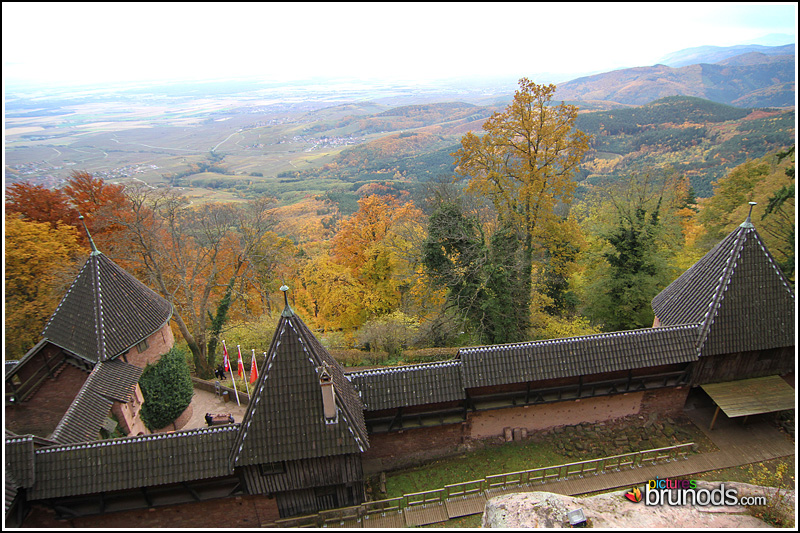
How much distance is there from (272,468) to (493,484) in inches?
292

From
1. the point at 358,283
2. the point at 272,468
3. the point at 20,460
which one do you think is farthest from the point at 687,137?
the point at 20,460

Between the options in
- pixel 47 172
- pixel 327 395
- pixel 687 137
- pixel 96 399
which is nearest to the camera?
pixel 327 395

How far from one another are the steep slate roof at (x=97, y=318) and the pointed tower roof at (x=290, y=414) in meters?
6.81

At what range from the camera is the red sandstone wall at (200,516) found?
12.1 metres

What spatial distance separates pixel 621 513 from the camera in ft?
31.7

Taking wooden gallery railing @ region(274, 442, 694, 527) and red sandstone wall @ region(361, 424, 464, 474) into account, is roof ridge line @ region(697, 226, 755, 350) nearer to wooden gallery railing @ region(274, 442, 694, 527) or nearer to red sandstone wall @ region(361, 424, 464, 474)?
wooden gallery railing @ region(274, 442, 694, 527)

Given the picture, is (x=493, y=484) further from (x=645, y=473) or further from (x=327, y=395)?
(x=327, y=395)

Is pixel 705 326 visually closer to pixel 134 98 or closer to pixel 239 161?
pixel 239 161

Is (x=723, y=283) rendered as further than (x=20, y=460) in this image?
Yes

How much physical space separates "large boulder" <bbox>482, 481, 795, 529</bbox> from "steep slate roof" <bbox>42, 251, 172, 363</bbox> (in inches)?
552

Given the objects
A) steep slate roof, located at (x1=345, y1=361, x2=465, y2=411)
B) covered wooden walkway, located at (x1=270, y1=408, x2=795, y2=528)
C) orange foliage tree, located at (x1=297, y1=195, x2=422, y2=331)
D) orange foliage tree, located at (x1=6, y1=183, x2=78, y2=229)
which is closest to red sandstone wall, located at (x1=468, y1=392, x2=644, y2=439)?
steep slate roof, located at (x1=345, y1=361, x2=465, y2=411)

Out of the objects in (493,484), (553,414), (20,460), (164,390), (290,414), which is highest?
(290,414)

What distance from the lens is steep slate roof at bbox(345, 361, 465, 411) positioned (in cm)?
1355

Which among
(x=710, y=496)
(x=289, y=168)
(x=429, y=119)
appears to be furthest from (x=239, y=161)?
(x=710, y=496)
